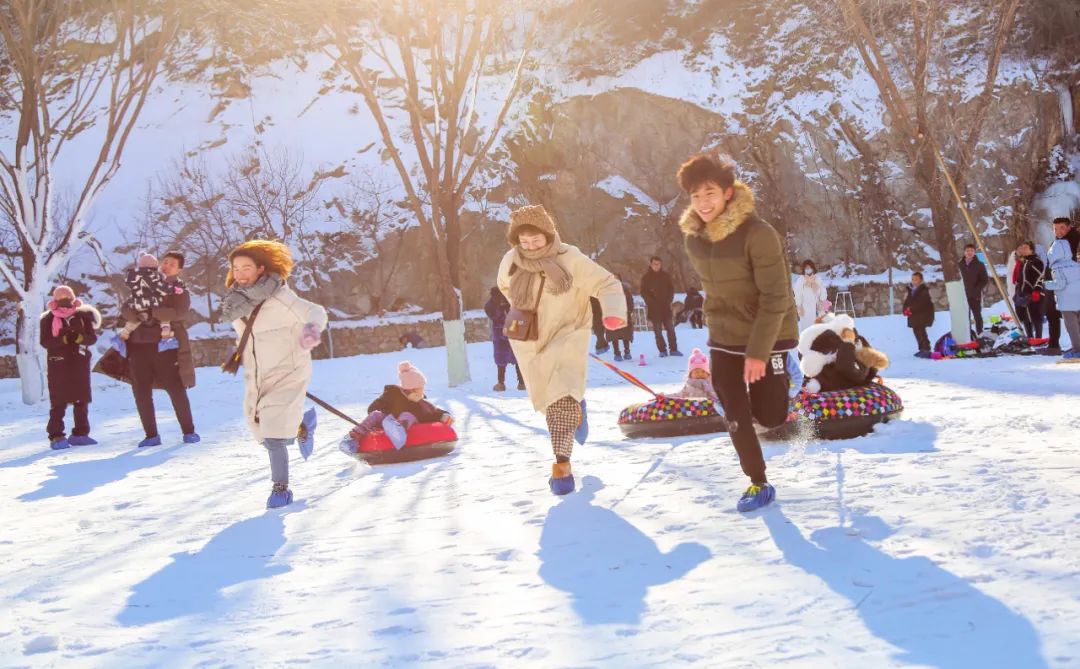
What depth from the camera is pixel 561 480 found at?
5453 millimetres

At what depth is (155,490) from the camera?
21.9ft

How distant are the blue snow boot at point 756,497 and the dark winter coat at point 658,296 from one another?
1279 centimetres

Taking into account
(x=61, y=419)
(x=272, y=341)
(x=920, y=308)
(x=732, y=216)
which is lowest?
(x=61, y=419)

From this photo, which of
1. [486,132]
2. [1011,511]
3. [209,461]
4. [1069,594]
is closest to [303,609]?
[1069,594]

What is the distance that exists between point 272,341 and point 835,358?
4.04 m

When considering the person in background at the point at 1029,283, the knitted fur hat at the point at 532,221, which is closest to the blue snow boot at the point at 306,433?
the knitted fur hat at the point at 532,221

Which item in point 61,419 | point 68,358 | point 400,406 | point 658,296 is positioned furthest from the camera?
point 658,296

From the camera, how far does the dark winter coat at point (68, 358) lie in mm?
9664

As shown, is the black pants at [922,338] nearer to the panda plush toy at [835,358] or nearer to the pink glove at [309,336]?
the panda plush toy at [835,358]

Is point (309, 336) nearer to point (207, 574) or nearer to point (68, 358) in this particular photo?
point (207, 574)

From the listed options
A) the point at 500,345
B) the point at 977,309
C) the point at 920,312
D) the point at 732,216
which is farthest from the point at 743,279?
the point at 977,309

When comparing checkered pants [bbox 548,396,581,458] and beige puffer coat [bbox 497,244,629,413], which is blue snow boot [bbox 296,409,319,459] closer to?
beige puffer coat [bbox 497,244,629,413]

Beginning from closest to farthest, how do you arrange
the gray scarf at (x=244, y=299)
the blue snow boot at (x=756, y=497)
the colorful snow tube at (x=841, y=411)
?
the blue snow boot at (x=756, y=497) < the gray scarf at (x=244, y=299) < the colorful snow tube at (x=841, y=411)

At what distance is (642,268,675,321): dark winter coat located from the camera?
17312 mm
